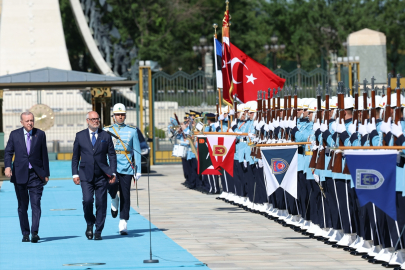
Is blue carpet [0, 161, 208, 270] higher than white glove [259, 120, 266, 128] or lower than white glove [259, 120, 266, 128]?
lower

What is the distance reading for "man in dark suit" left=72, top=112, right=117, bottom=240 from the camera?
11.5 meters

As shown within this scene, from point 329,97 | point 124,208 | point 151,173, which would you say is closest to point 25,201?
point 124,208

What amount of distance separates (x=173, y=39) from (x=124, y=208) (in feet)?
175

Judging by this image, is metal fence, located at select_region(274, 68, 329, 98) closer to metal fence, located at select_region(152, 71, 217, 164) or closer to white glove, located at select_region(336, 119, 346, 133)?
metal fence, located at select_region(152, 71, 217, 164)

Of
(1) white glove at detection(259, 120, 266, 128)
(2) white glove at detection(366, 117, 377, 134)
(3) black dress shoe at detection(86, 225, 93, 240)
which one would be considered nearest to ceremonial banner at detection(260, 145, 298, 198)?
(1) white glove at detection(259, 120, 266, 128)

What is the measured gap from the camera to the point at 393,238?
8930mm

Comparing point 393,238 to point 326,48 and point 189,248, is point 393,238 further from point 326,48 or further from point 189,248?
point 326,48

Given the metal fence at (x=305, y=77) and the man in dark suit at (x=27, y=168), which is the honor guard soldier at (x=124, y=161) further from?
the metal fence at (x=305, y=77)

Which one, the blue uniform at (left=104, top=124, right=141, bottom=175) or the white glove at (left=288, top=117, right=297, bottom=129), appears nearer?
the blue uniform at (left=104, top=124, right=141, bottom=175)

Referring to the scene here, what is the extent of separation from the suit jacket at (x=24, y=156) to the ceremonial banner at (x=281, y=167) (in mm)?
3238

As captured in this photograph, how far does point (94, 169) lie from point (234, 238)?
2122 mm

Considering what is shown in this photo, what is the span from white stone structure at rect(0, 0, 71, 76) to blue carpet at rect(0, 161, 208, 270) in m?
28.8

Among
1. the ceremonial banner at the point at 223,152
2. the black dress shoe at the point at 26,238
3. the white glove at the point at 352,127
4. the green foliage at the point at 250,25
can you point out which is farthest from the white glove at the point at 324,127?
the green foliage at the point at 250,25

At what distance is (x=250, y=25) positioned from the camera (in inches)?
2736
